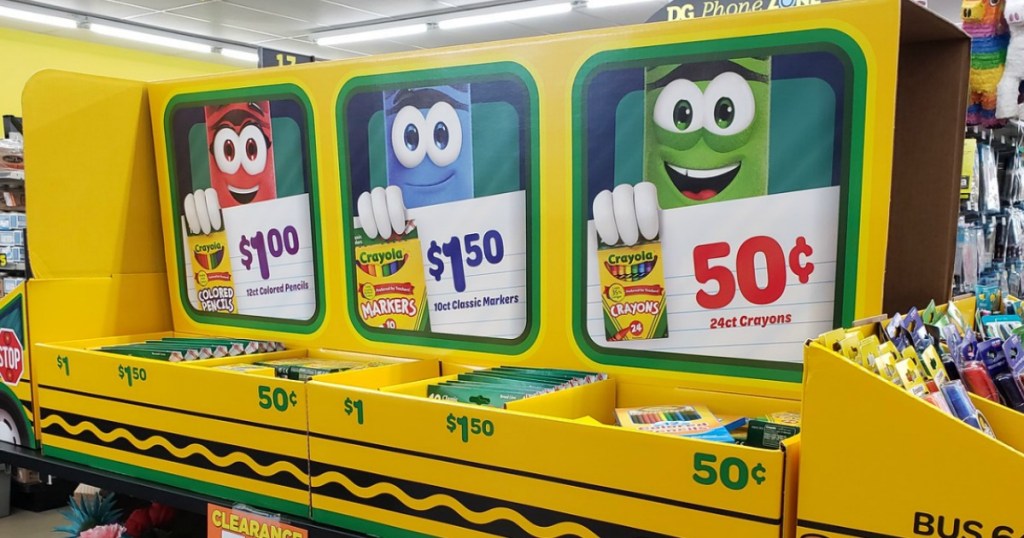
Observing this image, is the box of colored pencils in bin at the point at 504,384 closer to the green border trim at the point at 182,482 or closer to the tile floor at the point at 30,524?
the green border trim at the point at 182,482

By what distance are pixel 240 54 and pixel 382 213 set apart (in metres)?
9.64

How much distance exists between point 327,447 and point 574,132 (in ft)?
2.55

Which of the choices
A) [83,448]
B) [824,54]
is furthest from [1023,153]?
[83,448]

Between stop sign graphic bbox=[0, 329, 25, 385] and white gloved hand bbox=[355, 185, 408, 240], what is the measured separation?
957 mm

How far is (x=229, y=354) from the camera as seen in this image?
200cm

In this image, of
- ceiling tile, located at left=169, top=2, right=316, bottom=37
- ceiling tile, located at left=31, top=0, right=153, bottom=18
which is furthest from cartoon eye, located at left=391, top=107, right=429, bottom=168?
ceiling tile, located at left=31, top=0, right=153, bottom=18

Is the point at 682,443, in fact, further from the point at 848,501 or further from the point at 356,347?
the point at 356,347

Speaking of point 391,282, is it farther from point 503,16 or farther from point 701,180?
point 503,16

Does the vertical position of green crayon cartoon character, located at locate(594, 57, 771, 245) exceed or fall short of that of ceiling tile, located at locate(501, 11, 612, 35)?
it falls short

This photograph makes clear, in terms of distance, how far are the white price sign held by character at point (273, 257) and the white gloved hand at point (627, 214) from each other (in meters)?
0.78

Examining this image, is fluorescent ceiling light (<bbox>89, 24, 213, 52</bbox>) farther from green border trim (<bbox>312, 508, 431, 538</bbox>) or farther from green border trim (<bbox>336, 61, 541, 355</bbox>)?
green border trim (<bbox>312, 508, 431, 538</bbox>)

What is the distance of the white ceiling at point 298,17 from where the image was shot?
8180mm

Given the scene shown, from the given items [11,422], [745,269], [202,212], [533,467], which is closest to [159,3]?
[202,212]

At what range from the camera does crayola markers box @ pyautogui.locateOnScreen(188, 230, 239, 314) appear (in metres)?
2.20
